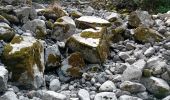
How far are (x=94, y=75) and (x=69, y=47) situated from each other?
0.65 metres

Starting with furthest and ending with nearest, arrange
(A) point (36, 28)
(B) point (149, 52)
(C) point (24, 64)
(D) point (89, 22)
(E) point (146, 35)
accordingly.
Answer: (D) point (89, 22) < (E) point (146, 35) < (A) point (36, 28) < (B) point (149, 52) < (C) point (24, 64)

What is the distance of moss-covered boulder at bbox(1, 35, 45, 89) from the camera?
5.21 m

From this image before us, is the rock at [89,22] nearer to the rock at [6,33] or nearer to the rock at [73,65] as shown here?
the rock at [73,65]

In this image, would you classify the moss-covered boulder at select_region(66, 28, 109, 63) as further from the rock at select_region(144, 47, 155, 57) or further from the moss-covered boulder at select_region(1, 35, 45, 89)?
the moss-covered boulder at select_region(1, 35, 45, 89)

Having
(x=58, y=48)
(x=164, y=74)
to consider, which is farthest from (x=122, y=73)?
(x=58, y=48)

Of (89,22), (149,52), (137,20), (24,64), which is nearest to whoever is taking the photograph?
(24,64)

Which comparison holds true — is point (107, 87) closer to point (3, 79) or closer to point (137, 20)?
point (3, 79)

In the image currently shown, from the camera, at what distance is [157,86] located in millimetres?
5438

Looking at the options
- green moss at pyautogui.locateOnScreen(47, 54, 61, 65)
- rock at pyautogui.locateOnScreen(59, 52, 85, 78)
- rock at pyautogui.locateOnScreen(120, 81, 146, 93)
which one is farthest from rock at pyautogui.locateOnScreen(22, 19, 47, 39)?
rock at pyautogui.locateOnScreen(120, 81, 146, 93)

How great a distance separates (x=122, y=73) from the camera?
5.83 meters

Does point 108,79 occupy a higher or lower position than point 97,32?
lower

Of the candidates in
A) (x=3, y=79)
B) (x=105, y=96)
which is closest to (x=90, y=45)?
(x=105, y=96)

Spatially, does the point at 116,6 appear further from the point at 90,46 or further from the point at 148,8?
the point at 90,46

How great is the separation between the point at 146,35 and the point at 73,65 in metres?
1.56
